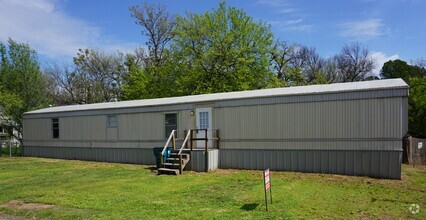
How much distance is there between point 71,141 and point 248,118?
1122cm

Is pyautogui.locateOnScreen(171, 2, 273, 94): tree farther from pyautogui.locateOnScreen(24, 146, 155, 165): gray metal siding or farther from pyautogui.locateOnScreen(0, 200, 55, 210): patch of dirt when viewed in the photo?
pyautogui.locateOnScreen(0, 200, 55, 210): patch of dirt

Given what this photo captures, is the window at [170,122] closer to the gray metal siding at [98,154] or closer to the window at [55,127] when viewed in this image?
the gray metal siding at [98,154]

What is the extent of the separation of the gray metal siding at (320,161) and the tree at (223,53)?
44.5 ft

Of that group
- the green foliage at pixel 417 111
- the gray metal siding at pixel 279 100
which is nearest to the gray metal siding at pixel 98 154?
the gray metal siding at pixel 279 100

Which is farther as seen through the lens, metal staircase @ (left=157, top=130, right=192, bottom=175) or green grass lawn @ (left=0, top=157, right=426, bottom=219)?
metal staircase @ (left=157, top=130, right=192, bottom=175)

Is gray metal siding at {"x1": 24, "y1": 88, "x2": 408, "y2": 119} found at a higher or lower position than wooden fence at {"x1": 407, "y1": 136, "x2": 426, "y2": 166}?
higher

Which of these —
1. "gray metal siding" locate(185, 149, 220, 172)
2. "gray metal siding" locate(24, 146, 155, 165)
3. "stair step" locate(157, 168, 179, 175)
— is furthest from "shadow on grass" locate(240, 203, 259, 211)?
"gray metal siding" locate(24, 146, 155, 165)

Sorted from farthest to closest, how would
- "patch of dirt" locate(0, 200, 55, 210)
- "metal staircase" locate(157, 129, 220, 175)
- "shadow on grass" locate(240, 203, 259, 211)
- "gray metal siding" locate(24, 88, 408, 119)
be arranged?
"metal staircase" locate(157, 129, 220, 175)
"gray metal siding" locate(24, 88, 408, 119)
"patch of dirt" locate(0, 200, 55, 210)
"shadow on grass" locate(240, 203, 259, 211)

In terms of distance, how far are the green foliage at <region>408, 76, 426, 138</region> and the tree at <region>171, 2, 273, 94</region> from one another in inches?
434

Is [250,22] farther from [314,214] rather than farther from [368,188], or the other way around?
[314,214]

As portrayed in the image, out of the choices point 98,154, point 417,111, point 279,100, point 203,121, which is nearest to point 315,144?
point 279,100

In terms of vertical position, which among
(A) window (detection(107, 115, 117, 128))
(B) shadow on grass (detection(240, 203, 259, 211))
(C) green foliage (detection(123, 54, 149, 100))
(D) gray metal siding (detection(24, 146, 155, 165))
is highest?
(C) green foliage (detection(123, 54, 149, 100))

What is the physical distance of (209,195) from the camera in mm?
9102

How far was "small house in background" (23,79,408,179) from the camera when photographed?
11570 millimetres
